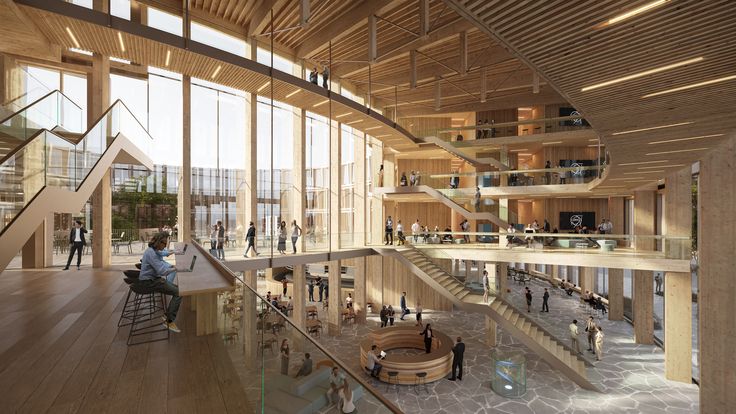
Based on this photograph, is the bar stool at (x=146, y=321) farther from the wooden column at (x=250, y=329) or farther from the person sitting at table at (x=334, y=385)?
the person sitting at table at (x=334, y=385)

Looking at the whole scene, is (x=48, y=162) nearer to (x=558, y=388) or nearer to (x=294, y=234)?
(x=294, y=234)

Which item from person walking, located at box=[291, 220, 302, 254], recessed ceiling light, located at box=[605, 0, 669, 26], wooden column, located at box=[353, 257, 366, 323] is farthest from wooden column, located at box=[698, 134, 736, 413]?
wooden column, located at box=[353, 257, 366, 323]

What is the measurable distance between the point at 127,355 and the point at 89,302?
2.84 meters

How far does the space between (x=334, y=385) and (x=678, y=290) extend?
1403 cm

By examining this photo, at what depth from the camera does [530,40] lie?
3523 millimetres

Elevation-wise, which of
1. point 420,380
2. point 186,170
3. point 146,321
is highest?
point 186,170

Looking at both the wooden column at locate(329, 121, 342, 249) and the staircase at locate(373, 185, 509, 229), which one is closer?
the wooden column at locate(329, 121, 342, 249)

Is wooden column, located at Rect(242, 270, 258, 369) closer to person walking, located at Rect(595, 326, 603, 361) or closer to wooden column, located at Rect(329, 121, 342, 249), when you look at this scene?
wooden column, located at Rect(329, 121, 342, 249)

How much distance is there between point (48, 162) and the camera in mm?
5434

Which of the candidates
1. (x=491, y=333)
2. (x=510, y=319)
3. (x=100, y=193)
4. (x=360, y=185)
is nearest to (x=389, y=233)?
(x=360, y=185)

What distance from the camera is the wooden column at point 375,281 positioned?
1991 cm

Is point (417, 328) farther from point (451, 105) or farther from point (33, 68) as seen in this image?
point (33, 68)

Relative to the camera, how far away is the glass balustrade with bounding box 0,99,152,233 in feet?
14.2

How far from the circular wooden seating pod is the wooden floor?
284 inches
